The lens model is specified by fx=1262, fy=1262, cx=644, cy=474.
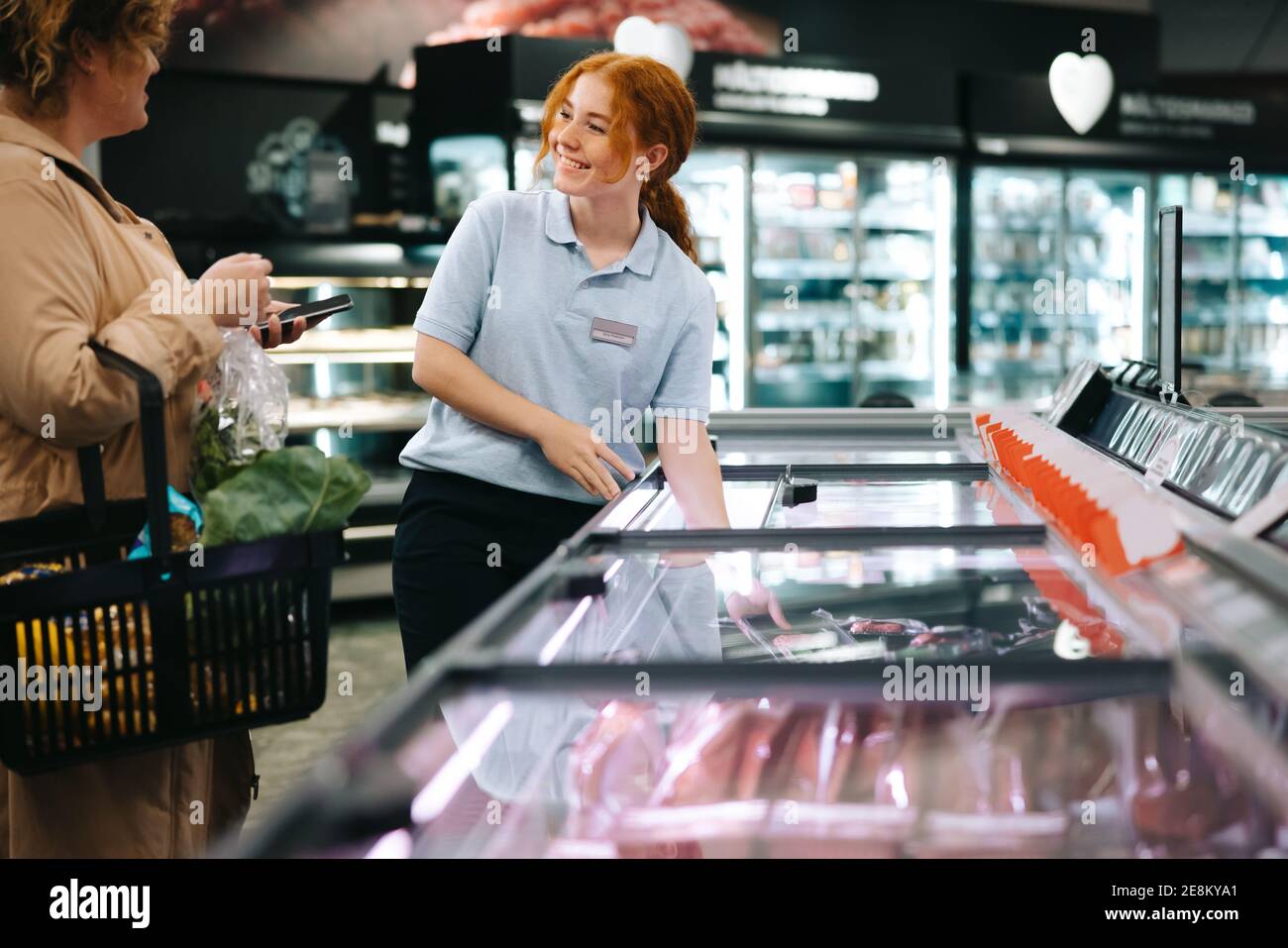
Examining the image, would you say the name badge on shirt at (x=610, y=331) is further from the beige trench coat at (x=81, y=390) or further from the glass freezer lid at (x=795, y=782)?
the glass freezer lid at (x=795, y=782)

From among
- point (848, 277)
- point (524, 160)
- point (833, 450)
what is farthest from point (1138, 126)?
point (833, 450)

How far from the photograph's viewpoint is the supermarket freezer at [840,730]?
2.92 feet

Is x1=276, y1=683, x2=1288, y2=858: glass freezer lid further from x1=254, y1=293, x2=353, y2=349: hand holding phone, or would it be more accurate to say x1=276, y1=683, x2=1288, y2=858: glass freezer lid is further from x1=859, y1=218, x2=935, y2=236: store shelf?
x1=859, y1=218, x2=935, y2=236: store shelf

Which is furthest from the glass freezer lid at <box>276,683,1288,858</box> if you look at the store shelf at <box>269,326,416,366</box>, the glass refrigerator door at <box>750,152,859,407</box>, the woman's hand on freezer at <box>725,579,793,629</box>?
the glass refrigerator door at <box>750,152,859,407</box>

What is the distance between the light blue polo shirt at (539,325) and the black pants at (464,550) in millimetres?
32

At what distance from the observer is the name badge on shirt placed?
6.79 ft

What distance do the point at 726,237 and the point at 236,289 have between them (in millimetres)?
5308

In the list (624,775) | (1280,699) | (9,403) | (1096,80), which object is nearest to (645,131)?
(9,403)

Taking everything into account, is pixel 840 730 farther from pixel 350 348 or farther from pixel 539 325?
pixel 350 348

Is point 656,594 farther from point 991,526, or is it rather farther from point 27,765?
point 27,765

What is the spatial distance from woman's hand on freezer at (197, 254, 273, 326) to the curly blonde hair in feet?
0.93

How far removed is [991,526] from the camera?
1.57 m

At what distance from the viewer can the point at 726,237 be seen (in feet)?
22.1
